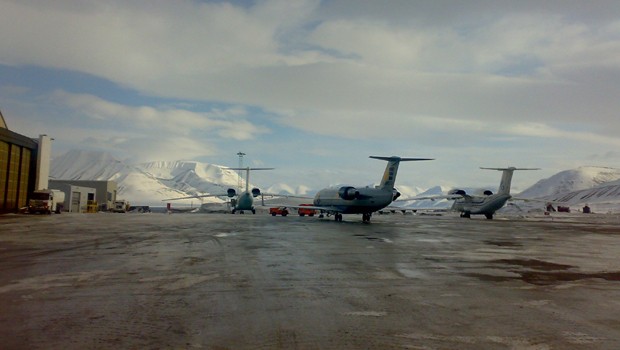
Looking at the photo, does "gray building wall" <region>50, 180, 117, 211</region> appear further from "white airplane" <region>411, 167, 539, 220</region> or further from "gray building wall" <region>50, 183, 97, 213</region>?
"white airplane" <region>411, 167, 539, 220</region>

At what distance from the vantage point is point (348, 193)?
53.5 m

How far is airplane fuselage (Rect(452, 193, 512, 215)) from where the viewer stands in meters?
71.1

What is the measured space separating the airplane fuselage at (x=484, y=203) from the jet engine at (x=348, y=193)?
31076mm

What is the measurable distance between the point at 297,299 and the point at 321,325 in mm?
1950

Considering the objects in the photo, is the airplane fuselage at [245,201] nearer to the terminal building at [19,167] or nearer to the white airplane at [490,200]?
the terminal building at [19,167]

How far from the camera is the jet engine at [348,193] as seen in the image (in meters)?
52.8

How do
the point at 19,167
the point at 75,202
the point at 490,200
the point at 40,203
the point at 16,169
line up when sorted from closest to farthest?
the point at 40,203 → the point at 16,169 → the point at 19,167 → the point at 490,200 → the point at 75,202

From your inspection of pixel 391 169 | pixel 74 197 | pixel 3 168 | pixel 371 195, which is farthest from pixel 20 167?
pixel 391 169

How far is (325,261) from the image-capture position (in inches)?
582

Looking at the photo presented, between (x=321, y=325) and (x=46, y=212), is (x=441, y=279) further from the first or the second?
(x=46, y=212)

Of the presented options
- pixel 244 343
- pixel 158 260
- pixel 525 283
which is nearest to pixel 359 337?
pixel 244 343

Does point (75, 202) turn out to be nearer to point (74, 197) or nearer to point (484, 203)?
point (74, 197)

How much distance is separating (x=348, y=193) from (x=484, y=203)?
33011 mm

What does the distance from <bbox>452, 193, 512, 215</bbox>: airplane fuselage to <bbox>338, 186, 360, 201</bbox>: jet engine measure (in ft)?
102
